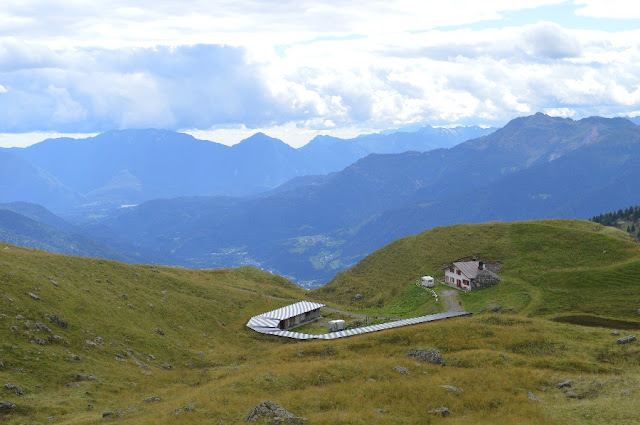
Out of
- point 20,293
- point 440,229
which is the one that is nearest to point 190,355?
point 20,293

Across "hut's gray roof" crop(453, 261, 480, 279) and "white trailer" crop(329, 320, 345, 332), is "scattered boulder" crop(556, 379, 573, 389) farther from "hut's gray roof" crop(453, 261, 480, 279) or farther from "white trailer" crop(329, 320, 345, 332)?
"hut's gray roof" crop(453, 261, 480, 279)

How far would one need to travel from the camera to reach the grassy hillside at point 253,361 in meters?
31.4

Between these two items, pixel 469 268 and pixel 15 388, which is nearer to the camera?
pixel 15 388

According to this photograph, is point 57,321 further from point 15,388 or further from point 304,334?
point 304,334

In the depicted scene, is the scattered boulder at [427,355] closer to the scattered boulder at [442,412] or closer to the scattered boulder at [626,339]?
the scattered boulder at [442,412]

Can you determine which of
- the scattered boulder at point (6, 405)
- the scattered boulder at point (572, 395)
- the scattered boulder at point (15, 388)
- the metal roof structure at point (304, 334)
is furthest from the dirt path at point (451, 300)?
the scattered boulder at point (6, 405)

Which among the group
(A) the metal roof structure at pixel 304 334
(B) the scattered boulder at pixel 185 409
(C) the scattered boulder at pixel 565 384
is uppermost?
(A) the metal roof structure at pixel 304 334

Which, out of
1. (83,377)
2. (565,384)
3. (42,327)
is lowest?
(565,384)

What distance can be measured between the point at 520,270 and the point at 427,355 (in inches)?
1909

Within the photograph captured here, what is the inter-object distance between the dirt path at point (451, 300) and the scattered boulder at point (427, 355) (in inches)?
1156

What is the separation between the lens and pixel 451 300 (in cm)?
7725

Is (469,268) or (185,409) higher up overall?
(469,268)

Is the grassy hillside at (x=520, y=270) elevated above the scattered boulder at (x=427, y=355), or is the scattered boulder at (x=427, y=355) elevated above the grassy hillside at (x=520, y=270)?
the grassy hillside at (x=520, y=270)

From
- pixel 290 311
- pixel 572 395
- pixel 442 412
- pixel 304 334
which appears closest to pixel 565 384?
pixel 572 395
